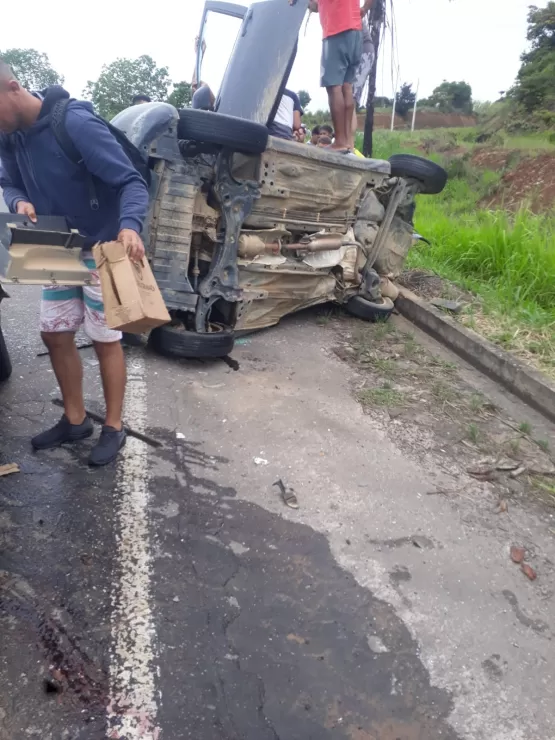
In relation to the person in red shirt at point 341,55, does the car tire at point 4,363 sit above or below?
below

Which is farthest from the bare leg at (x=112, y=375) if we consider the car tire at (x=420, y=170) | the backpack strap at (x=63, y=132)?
the car tire at (x=420, y=170)

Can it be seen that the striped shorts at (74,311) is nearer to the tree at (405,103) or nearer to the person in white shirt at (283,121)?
the person in white shirt at (283,121)

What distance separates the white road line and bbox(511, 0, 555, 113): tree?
20.9 meters

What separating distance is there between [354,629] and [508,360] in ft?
10.4

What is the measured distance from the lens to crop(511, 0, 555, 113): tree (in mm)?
20109

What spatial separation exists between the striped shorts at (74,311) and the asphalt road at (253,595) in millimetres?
657

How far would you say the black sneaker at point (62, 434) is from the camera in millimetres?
3165

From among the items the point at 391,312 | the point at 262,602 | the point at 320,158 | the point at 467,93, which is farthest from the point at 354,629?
the point at 467,93

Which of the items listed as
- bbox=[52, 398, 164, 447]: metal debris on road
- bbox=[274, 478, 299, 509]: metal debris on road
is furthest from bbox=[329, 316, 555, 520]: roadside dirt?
bbox=[52, 398, 164, 447]: metal debris on road

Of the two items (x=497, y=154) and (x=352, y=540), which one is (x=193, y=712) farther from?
(x=497, y=154)

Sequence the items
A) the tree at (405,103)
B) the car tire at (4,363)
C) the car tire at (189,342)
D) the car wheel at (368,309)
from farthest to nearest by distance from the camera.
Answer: the tree at (405,103) < the car wheel at (368,309) < the car tire at (189,342) < the car tire at (4,363)

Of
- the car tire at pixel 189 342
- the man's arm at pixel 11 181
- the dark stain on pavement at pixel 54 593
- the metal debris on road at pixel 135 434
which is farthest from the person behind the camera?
the car tire at pixel 189 342

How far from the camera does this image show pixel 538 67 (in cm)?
2252

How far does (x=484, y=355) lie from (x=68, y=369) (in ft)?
11.3
